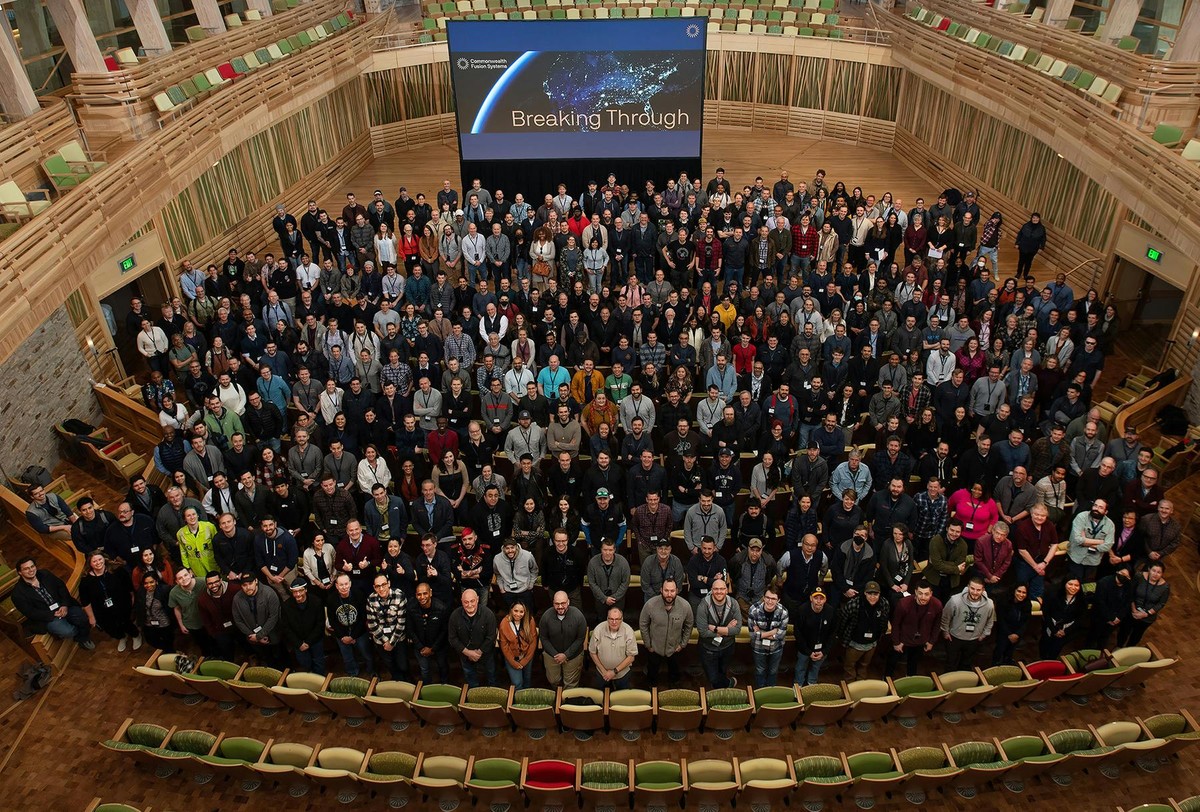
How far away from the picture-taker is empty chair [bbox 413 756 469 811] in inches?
236

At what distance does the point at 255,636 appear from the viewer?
6.95 metres

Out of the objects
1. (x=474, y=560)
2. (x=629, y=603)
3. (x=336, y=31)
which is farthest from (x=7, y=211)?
(x=336, y=31)

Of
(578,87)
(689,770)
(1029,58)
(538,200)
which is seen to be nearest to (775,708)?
(689,770)

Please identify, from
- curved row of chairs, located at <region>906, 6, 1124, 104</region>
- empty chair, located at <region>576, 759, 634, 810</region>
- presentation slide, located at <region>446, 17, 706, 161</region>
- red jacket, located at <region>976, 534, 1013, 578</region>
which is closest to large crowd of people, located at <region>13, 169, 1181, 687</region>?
red jacket, located at <region>976, 534, 1013, 578</region>

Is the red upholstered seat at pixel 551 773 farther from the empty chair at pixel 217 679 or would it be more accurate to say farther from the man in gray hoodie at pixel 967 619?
the man in gray hoodie at pixel 967 619

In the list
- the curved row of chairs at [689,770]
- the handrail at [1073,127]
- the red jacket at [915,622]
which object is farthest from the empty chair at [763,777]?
the handrail at [1073,127]

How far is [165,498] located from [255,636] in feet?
6.74

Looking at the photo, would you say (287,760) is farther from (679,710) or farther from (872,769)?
(872,769)

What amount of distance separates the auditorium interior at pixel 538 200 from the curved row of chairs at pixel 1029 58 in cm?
9

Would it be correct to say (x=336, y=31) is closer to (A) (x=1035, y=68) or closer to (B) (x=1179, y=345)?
(A) (x=1035, y=68)

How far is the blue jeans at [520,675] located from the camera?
22.8ft

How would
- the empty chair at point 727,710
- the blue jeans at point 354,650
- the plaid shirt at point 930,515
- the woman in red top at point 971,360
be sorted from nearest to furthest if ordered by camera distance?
the empty chair at point 727,710
the blue jeans at point 354,650
the plaid shirt at point 930,515
the woman in red top at point 971,360

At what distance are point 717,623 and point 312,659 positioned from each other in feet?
11.3

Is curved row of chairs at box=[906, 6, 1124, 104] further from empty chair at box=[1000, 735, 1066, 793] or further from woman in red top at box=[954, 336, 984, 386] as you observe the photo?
empty chair at box=[1000, 735, 1066, 793]
